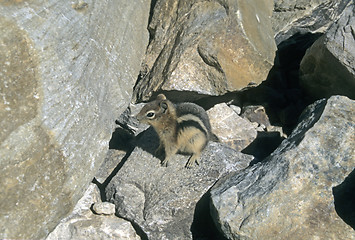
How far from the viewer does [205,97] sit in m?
5.95

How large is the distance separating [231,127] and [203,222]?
1725mm

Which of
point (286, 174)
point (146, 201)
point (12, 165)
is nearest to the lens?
point (12, 165)

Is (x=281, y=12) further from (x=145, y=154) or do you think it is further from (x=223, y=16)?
(x=145, y=154)

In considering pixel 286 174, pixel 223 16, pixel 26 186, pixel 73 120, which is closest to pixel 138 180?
pixel 73 120

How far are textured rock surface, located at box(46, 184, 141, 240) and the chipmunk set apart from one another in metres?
0.98

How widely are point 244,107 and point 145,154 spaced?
5.85ft

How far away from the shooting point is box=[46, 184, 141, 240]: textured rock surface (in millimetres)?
4574

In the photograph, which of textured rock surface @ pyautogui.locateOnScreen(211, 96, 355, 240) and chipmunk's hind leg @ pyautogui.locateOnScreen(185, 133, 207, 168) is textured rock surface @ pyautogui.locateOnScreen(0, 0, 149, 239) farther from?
textured rock surface @ pyautogui.locateOnScreen(211, 96, 355, 240)

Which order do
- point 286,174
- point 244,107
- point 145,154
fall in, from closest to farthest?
point 286,174 → point 145,154 → point 244,107

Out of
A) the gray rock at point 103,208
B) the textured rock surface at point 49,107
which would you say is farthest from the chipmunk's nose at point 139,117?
the gray rock at point 103,208

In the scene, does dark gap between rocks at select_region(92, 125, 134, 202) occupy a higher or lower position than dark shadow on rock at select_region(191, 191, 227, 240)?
lower

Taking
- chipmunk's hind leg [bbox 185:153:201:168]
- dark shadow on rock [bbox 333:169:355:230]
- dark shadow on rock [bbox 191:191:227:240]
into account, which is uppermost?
dark shadow on rock [bbox 333:169:355:230]

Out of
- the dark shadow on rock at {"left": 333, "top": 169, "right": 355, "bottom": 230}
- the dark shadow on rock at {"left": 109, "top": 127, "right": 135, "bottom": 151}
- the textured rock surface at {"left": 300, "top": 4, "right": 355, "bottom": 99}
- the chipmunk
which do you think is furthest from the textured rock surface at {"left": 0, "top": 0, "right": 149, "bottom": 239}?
the textured rock surface at {"left": 300, "top": 4, "right": 355, "bottom": 99}

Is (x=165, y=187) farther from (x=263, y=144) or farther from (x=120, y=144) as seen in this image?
(x=263, y=144)
